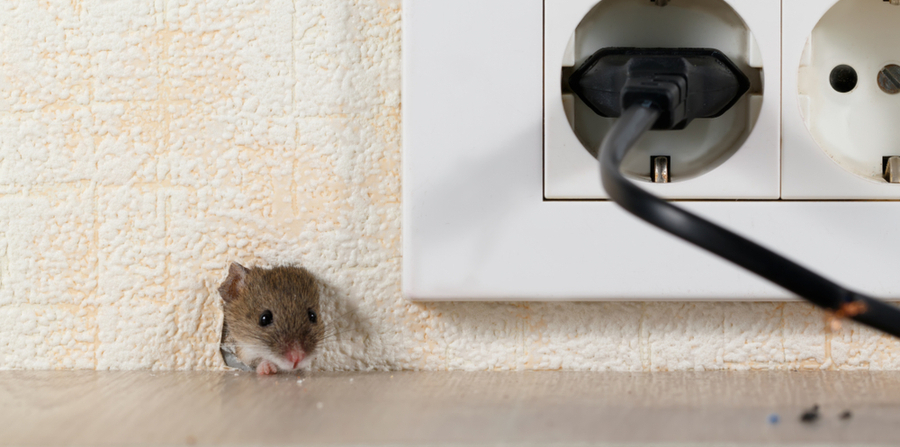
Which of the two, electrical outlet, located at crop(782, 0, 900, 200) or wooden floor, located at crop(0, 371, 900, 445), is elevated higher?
electrical outlet, located at crop(782, 0, 900, 200)

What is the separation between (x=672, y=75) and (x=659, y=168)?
0.05 meters

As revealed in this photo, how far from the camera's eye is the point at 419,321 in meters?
0.30

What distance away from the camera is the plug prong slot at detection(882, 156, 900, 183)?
278mm

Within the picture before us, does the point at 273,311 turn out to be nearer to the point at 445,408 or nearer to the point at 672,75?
the point at 445,408

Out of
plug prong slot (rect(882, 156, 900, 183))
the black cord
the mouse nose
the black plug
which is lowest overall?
the mouse nose

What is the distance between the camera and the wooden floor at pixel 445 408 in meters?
0.20

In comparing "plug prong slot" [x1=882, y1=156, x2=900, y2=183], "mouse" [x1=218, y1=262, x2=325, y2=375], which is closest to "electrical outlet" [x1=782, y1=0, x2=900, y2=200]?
"plug prong slot" [x1=882, y1=156, x2=900, y2=183]

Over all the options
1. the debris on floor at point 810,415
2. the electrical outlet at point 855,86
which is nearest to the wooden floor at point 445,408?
the debris on floor at point 810,415

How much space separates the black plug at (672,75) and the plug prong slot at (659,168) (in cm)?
2

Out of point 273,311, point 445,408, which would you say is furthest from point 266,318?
point 445,408

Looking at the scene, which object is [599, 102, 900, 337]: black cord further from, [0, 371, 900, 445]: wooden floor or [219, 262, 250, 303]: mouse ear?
[219, 262, 250, 303]: mouse ear

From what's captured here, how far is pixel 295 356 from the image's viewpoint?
11.1 inches

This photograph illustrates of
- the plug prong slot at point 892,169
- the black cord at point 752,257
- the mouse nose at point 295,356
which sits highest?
the plug prong slot at point 892,169

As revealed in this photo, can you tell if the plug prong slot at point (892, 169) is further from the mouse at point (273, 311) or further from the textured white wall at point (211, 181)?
the mouse at point (273, 311)
